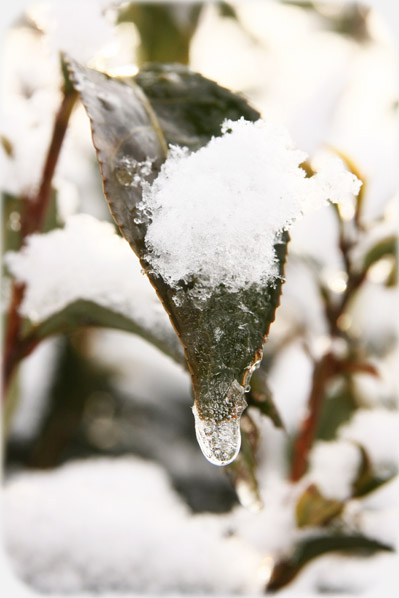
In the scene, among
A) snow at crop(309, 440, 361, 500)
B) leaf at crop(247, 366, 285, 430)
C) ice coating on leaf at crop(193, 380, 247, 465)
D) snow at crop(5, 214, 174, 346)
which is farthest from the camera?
snow at crop(309, 440, 361, 500)

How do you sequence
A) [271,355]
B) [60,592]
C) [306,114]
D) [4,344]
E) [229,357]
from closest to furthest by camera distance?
[229,357], [4,344], [60,592], [306,114], [271,355]

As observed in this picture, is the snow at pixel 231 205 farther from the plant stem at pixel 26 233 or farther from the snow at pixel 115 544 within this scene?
the snow at pixel 115 544

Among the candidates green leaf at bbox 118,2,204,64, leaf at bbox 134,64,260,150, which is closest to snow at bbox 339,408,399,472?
leaf at bbox 134,64,260,150

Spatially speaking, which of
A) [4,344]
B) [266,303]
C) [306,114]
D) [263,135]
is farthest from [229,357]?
[306,114]

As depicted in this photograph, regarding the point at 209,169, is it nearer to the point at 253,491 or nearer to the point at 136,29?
the point at 253,491

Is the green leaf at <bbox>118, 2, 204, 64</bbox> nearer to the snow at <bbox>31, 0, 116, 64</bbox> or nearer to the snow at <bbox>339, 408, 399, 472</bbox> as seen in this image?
the snow at <bbox>31, 0, 116, 64</bbox>

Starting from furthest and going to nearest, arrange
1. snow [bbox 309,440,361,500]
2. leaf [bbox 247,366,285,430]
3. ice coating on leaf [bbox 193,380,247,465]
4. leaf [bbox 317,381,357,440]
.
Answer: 1. leaf [bbox 317,381,357,440]
2. snow [bbox 309,440,361,500]
3. leaf [bbox 247,366,285,430]
4. ice coating on leaf [bbox 193,380,247,465]

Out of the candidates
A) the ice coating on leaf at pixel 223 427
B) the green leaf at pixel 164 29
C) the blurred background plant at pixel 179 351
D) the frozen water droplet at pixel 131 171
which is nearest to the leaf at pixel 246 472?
the blurred background plant at pixel 179 351
